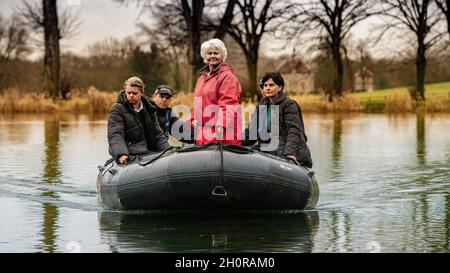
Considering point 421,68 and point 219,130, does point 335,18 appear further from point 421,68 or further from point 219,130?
point 219,130

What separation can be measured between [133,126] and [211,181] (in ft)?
5.34

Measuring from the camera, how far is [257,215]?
11.5 m

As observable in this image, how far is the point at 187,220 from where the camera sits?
1117 centimetres

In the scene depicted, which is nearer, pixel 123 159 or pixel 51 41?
pixel 123 159

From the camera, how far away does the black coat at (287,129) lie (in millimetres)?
11625

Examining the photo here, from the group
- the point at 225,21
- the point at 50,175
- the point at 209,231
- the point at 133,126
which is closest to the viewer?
the point at 209,231

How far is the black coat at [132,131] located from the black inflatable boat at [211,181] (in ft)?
1.04

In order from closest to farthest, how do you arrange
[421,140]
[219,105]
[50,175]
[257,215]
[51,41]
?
[219,105], [257,215], [50,175], [421,140], [51,41]

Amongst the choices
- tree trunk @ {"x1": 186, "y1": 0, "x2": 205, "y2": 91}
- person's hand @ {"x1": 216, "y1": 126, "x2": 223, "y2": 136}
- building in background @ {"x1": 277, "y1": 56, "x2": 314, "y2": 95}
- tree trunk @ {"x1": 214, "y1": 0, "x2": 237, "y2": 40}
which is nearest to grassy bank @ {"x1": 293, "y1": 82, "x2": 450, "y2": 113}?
tree trunk @ {"x1": 186, "y1": 0, "x2": 205, "y2": 91}

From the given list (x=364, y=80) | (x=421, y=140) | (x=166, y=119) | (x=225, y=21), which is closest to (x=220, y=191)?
(x=166, y=119)

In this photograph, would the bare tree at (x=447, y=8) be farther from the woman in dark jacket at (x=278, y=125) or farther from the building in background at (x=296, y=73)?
the woman in dark jacket at (x=278, y=125)

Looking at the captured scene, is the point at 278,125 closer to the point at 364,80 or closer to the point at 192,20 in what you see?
the point at 192,20

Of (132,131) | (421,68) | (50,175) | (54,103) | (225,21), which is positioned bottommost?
(50,175)

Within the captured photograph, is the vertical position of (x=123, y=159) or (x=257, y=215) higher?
(x=123, y=159)
